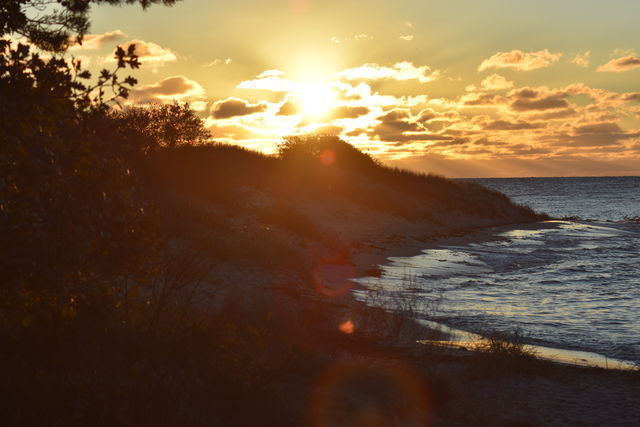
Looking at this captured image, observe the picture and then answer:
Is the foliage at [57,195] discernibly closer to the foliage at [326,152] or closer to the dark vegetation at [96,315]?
the dark vegetation at [96,315]

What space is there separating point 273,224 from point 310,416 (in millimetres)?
17681

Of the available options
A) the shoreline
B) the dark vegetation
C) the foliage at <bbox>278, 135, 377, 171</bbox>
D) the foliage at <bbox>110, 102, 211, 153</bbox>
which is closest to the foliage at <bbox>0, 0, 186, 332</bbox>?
the dark vegetation

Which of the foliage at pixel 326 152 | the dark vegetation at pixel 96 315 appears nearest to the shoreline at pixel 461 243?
the dark vegetation at pixel 96 315

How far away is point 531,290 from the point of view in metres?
18.3

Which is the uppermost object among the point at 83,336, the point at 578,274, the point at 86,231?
the point at 86,231

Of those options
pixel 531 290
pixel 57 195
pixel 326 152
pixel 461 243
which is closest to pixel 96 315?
pixel 57 195

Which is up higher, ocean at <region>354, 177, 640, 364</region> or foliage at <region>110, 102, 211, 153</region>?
foliage at <region>110, 102, 211, 153</region>

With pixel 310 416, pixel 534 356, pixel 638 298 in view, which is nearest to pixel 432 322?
pixel 534 356

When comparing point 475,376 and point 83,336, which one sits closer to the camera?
point 83,336

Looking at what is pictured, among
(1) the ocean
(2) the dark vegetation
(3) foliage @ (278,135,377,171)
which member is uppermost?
(3) foliage @ (278,135,377,171)

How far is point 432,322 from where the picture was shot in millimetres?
12984

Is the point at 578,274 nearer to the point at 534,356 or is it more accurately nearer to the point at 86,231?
the point at 534,356

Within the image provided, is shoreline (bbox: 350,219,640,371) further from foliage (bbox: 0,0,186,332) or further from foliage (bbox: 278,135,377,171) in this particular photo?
foliage (bbox: 278,135,377,171)

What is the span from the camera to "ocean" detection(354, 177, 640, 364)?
12.8 m
